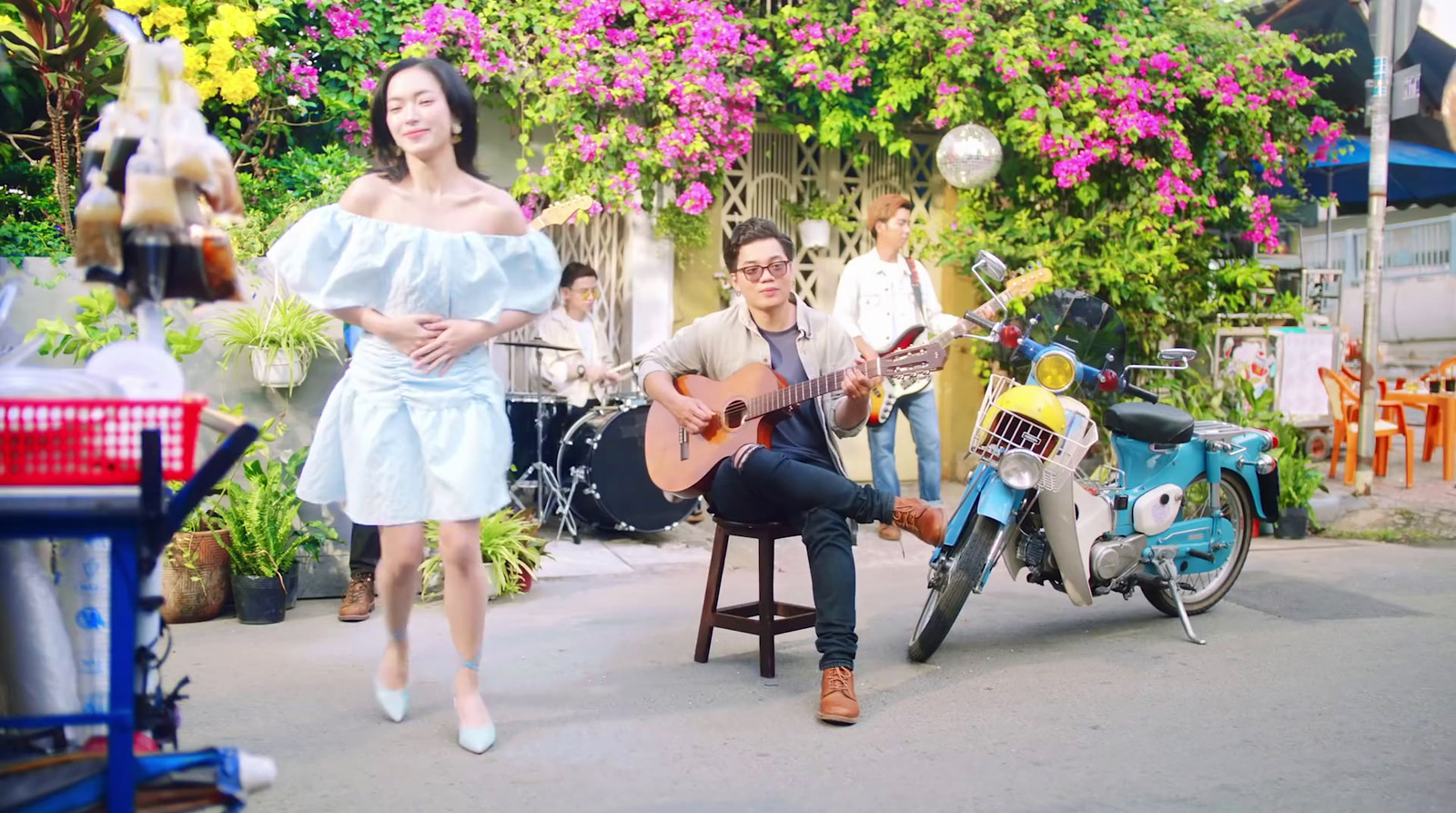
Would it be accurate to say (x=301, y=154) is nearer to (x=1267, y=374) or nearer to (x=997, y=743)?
(x=997, y=743)

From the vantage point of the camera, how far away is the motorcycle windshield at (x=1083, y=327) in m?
5.29

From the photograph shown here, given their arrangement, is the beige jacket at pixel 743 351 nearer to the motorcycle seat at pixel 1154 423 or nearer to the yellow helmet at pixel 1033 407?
the yellow helmet at pixel 1033 407

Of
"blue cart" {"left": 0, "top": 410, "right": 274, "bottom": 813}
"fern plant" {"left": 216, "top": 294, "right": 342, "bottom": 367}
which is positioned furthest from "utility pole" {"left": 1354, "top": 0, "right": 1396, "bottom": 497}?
"blue cart" {"left": 0, "top": 410, "right": 274, "bottom": 813}

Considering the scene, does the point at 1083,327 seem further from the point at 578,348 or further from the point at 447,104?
the point at 578,348

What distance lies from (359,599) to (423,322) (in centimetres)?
221

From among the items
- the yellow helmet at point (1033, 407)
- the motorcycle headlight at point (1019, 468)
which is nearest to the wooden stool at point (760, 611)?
the motorcycle headlight at point (1019, 468)

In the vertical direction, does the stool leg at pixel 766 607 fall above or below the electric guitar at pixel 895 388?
below

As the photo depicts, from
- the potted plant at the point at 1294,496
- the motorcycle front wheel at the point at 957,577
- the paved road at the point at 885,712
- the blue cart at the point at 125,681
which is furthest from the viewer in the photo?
the potted plant at the point at 1294,496

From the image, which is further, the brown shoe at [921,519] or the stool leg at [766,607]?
the stool leg at [766,607]

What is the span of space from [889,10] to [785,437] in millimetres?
4862

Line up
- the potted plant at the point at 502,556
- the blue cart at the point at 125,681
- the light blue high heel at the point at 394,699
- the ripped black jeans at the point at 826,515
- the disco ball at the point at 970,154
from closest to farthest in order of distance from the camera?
the blue cart at the point at 125,681, the light blue high heel at the point at 394,699, the ripped black jeans at the point at 826,515, the potted plant at the point at 502,556, the disco ball at the point at 970,154

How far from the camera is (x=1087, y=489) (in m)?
5.08

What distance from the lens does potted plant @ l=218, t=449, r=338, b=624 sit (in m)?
5.25

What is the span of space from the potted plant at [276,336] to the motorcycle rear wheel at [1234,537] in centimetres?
387
